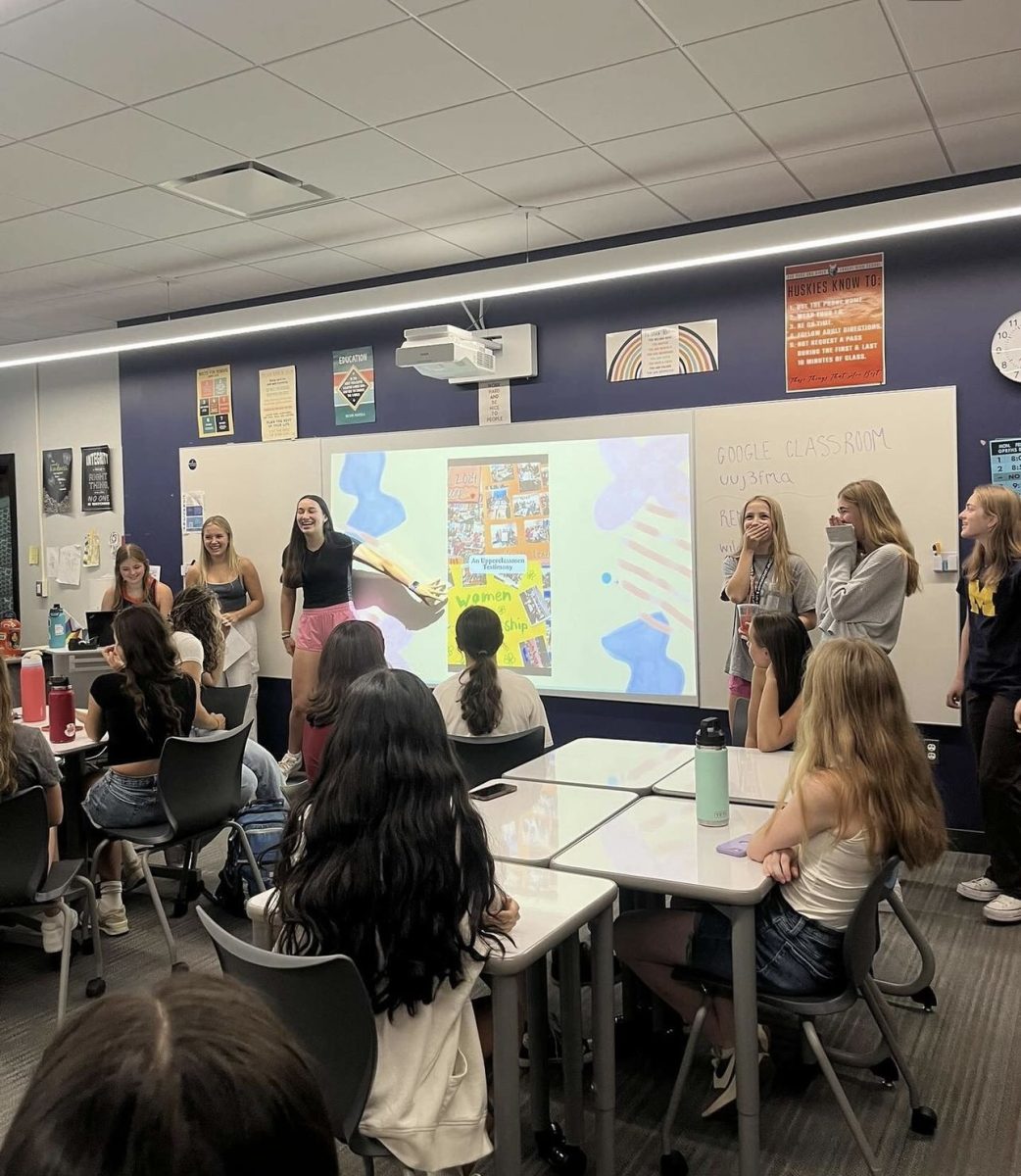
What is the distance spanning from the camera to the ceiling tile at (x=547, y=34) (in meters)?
2.59

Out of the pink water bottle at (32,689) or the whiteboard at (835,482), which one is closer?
the pink water bottle at (32,689)

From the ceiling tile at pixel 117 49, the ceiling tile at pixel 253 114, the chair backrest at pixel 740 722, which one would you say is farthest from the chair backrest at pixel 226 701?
the ceiling tile at pixel 117 49

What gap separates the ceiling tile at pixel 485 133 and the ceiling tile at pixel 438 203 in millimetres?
250

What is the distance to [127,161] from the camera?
142 inches

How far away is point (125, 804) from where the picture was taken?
3.18 meters

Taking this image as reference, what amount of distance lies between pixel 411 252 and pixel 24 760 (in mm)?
3168

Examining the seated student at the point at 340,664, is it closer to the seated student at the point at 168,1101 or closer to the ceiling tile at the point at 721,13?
the ceiling tile at the point at 721,13

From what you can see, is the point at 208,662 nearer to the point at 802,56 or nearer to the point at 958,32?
the point at 802,56

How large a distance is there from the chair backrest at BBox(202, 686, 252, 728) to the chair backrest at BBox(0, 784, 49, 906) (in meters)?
1.37

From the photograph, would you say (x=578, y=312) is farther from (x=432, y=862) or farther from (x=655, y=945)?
(x=432, y=862)

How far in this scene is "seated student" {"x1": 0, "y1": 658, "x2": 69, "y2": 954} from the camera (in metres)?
2.69

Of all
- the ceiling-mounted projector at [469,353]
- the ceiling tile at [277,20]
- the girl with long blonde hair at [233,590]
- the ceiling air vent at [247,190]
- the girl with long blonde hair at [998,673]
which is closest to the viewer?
the ceiling tile at [277,20]

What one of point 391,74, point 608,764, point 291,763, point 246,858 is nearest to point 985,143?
point 391,74

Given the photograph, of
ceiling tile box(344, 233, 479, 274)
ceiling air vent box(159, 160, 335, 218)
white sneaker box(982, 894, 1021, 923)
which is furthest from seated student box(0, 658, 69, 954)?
white sneaker box(982, 894, 1021, 923)
